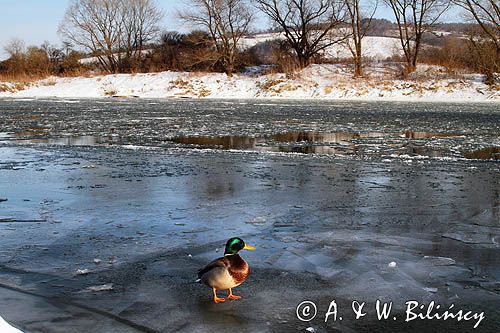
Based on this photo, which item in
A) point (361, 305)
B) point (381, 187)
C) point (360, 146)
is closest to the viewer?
point (361, 305)

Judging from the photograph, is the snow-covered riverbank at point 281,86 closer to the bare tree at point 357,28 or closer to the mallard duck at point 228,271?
the bare tree at point 357,28

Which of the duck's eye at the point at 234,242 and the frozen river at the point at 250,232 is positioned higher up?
the duck's eye at the point at 234,242

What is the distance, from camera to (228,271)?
12.7 ft

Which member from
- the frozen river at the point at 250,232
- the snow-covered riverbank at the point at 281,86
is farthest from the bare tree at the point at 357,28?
the frozen river at the point at 250,232

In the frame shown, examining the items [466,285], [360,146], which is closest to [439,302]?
[466,285]

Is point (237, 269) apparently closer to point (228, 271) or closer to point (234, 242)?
point (228, 271)

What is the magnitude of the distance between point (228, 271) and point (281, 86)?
35.0m

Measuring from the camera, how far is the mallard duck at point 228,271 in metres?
3.88

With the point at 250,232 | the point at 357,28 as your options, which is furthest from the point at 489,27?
the point at 250,232

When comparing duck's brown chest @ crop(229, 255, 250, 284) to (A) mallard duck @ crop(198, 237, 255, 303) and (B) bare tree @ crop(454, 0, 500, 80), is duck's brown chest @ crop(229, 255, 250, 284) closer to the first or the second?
(A) mallard duck @ crop(198, 237, 255, 303)

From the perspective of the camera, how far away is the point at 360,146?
12.5 meters

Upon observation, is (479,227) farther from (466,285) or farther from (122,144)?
(122,144)

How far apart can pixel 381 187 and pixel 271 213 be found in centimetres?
215

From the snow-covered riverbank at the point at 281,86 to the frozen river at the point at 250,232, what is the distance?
913 inches
